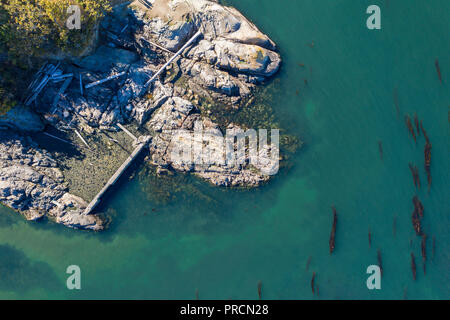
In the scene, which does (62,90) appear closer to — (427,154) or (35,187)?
(35,187)

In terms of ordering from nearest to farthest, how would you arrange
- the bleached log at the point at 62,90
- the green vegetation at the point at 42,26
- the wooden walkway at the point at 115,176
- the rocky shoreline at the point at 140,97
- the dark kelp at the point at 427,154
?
1. the green vegetation at the point at 42,26
2. the bleached log at the point at 62,90
3. the rocky shoreline at the point at 140,97
4. the wooden walkway at the point at 115,176
5. the dark kelp at the point at 427,154

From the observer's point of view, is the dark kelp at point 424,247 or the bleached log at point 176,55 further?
the dark kelp at point 424,247

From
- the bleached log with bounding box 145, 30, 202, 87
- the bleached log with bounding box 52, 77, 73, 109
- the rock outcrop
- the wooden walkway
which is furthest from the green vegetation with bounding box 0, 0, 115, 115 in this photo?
the wooden walkway

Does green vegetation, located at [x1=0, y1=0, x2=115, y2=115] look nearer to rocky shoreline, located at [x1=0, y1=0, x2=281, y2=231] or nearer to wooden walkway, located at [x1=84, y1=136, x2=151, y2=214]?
rocky shoreline, located at [x1=0, y1=0, x2=281, y2=231]

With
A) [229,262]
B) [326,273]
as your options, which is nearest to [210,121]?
[229,262]

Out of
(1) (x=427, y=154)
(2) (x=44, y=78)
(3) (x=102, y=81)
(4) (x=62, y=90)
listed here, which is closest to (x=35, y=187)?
(4) (x=62, y=90)

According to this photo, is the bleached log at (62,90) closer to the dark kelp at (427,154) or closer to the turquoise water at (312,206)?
the turquoise water at (312,206)

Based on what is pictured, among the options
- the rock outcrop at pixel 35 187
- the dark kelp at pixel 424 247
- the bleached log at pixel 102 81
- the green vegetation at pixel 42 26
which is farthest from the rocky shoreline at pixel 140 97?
the dark kelp at pixel 424 247
